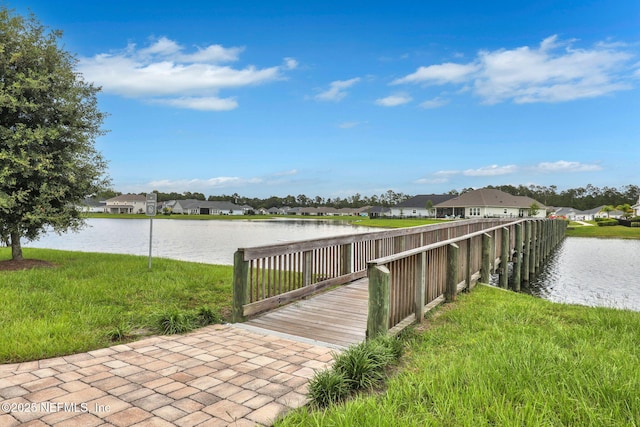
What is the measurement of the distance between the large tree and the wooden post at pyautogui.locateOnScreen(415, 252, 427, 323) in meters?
8.60

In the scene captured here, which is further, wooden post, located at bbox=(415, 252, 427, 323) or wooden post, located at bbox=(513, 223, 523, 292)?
wooden post, located at bbox=(513, 223, 523, 292)

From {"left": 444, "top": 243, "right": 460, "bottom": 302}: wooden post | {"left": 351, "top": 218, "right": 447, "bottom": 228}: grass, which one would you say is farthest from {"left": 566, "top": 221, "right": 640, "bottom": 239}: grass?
{"left": 444, "top": 243, "right": 460, "bottom": 302}: wooden post

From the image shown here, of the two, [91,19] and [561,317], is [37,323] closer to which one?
[561,317]

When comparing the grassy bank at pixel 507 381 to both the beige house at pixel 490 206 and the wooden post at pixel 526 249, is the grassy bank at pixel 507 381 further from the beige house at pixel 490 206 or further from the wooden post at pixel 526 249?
the beige house at pixel 490 206

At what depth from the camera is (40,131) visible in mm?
9164

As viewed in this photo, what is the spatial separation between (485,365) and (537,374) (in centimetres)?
39

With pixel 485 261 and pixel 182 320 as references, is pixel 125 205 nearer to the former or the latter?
pixel 485 261

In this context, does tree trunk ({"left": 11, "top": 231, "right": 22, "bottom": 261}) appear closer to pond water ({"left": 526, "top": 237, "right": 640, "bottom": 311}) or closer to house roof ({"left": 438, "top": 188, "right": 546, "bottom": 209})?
pond water ({"left": 526, "top": 237, "right": 640, "bottom": 311})

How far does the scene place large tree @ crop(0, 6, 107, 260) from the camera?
9055 mm

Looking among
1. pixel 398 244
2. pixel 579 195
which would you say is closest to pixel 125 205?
pixel 398 244

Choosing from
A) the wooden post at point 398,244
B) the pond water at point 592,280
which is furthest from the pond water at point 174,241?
the pond water at point 592,280

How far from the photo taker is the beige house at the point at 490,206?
7138 centimetres

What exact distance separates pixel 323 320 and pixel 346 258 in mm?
2802

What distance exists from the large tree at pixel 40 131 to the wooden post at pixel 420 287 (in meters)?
8.60
